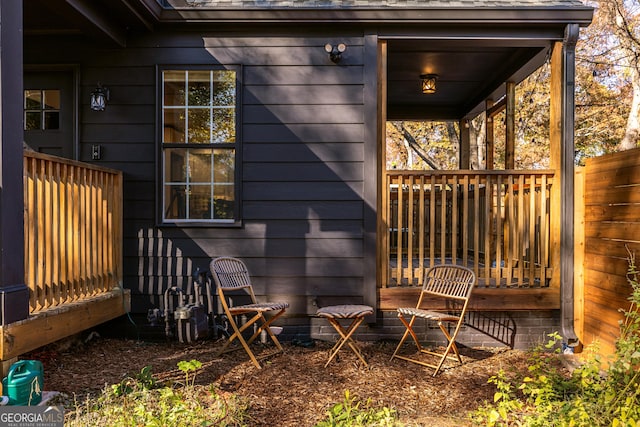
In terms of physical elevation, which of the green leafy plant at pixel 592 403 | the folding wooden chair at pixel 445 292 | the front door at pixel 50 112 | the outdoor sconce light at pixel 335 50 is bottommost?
the green leafy plant at pixel 592 403

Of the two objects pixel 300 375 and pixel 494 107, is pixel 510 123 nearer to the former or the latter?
pixel 494 107

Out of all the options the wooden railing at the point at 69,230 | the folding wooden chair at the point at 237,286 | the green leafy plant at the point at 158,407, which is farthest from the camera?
the folding wooden chair at the point at 237,286

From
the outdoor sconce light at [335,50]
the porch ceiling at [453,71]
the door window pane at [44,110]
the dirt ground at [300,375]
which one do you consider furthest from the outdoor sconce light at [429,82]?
the door window pane at [44,110]

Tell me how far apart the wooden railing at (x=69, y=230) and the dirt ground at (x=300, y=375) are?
0.57m

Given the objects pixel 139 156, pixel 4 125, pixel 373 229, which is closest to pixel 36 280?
pixel 4 125

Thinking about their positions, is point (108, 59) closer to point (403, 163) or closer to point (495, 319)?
point (495, 319)

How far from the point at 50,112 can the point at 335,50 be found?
2853mm

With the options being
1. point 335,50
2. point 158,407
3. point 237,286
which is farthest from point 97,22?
point 158,407

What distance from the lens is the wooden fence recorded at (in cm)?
323

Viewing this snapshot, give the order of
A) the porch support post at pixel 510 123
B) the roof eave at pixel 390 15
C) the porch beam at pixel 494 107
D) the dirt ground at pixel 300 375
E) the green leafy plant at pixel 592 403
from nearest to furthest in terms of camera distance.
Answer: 1. the green leafy plant at pixel 592 403
2. the dirt ground at pixel 300 375
3. the roof eave at pixel 390 15
4. the porch support post at pixel 510 123
5. the porch beam at pixel 494 107

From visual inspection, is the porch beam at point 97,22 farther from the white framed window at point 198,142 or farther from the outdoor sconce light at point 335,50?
the outdoor sconce light at point 335,50

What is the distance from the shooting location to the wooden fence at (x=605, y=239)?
10.6ft

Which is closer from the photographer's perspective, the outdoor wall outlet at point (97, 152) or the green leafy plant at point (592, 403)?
the green leafy plant at point (592, 403)

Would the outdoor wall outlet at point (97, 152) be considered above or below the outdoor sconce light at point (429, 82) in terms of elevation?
below
